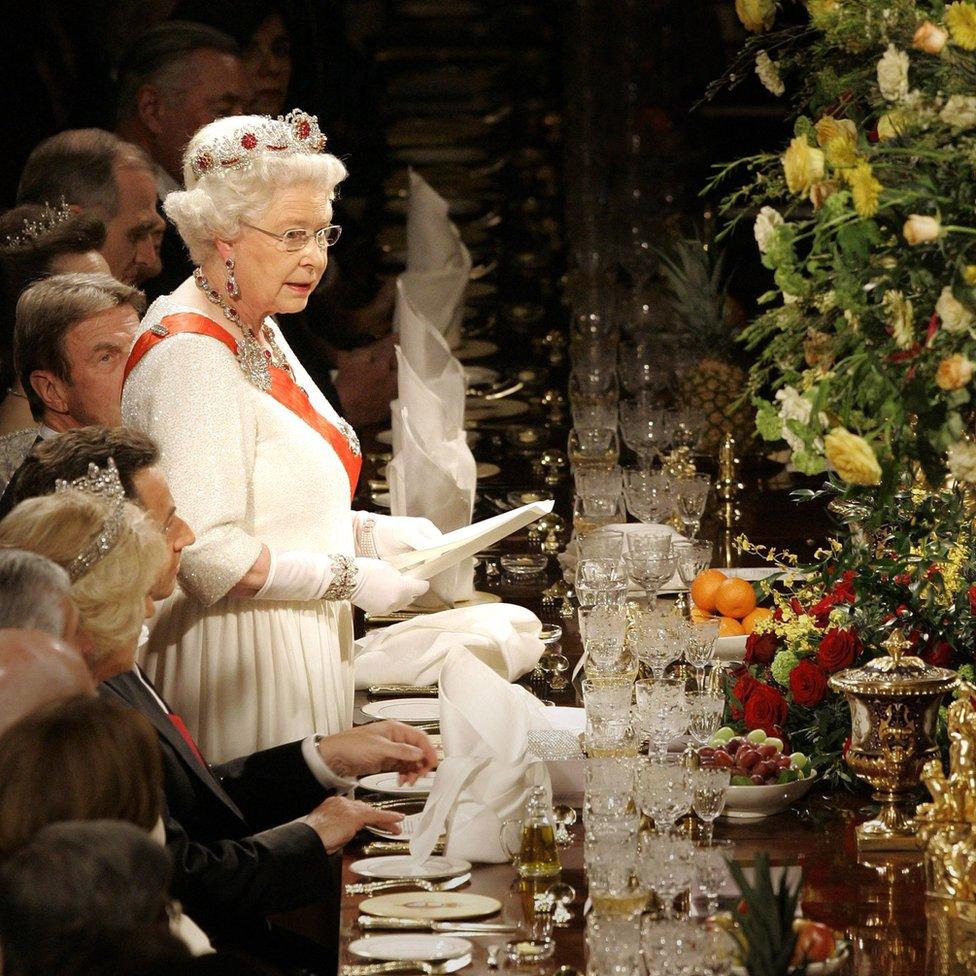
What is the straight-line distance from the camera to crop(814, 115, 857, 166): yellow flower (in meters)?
2.27

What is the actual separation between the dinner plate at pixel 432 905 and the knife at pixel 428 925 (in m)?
0.01

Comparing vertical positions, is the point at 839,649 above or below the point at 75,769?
above

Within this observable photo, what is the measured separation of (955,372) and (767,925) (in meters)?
0.65

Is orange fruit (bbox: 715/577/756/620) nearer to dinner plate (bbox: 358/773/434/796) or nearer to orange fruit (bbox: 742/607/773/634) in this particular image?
orange fruit (bbox: 742/607/773/634)

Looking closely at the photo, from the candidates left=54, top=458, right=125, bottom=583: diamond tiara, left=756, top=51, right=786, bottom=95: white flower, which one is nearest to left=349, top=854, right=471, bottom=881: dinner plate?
left=54, top=458, right=125, bottom=583: diamond tiara

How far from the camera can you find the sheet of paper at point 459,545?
11.9 ft

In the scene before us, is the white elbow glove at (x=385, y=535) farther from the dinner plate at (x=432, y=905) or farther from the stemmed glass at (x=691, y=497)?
the dinner plate at (x=432, y=905)

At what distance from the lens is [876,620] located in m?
3.10

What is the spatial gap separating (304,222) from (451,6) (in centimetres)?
886

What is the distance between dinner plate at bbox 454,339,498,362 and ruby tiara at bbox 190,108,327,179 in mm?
4128

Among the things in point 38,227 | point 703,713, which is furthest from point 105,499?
point 38,227

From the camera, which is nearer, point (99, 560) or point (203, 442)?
point (99, 560)

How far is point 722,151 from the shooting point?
1012 cm

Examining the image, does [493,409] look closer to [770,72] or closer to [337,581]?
[337,581]
